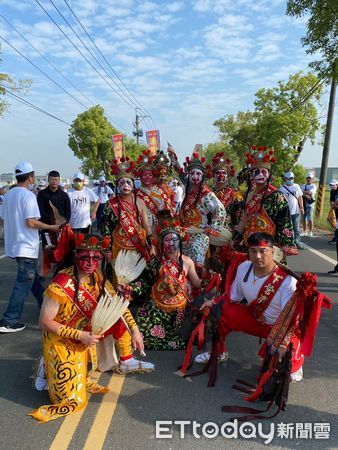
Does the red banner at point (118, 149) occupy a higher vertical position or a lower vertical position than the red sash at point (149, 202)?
higher

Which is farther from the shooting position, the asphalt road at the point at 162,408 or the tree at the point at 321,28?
the tree at the point at 321,28

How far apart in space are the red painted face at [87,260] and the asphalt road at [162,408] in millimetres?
1002

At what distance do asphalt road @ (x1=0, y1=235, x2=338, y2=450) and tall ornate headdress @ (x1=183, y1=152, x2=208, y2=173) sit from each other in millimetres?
2315

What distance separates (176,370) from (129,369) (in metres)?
0.42

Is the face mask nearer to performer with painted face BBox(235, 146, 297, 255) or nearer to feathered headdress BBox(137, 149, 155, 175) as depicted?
feathered headdress BBox(137, 149, 155, 175)

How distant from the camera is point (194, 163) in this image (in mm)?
5477

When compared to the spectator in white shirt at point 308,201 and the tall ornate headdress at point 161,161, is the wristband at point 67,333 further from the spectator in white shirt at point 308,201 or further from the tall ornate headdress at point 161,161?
the spectator in white shirt at point 308,201

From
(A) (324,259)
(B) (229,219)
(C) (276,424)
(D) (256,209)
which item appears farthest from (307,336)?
(A) (324,259)

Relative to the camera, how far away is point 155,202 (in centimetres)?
607

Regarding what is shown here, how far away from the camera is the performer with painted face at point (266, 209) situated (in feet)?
15.0

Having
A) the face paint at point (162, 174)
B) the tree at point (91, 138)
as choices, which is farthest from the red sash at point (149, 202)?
the tree at point (91, 138)

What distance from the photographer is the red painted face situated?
3133mm

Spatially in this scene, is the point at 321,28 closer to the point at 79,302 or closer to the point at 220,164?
the point at 220,164

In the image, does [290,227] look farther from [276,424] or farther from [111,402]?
[111,402]
